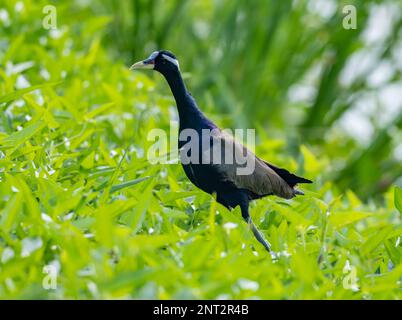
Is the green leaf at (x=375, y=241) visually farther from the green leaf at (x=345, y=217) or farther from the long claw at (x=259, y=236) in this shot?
the long claw at (x=259, y=236)

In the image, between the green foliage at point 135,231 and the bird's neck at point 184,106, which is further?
the bird's neck at point 184,106

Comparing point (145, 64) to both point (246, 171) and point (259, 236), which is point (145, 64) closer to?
point (246, 171)

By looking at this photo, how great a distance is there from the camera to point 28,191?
6.68ft

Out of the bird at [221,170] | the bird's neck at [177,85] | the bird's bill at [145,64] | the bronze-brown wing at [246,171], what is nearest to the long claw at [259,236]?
the bird at [221,170]

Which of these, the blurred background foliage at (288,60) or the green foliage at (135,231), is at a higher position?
the blurred background foliage at (288,60)

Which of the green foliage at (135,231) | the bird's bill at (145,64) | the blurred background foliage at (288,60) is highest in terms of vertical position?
the blurred background foliage at (288,60)

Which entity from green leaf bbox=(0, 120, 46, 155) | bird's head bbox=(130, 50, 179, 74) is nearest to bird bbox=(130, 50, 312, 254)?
bird's head bbox=(130, 50, 179, 74)

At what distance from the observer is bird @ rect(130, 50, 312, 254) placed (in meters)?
2.45

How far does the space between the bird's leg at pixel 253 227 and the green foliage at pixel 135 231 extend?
27mm

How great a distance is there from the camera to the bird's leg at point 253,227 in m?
2.33

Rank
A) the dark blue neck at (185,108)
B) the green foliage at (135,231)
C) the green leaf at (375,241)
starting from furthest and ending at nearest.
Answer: the dark blue neck at (185,108) < the green leaf at (375,241) < the green foliage at (135,231)

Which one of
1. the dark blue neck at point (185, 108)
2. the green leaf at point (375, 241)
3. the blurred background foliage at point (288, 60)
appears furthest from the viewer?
the blurred background foliage at point (288, 60)

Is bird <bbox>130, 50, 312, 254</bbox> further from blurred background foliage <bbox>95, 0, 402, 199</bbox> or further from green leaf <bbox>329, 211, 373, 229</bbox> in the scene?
blurred background foliage <bbox>95, 0, 402, 199</bbox>

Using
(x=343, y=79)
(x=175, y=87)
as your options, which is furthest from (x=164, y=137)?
(x=343, y=79)
